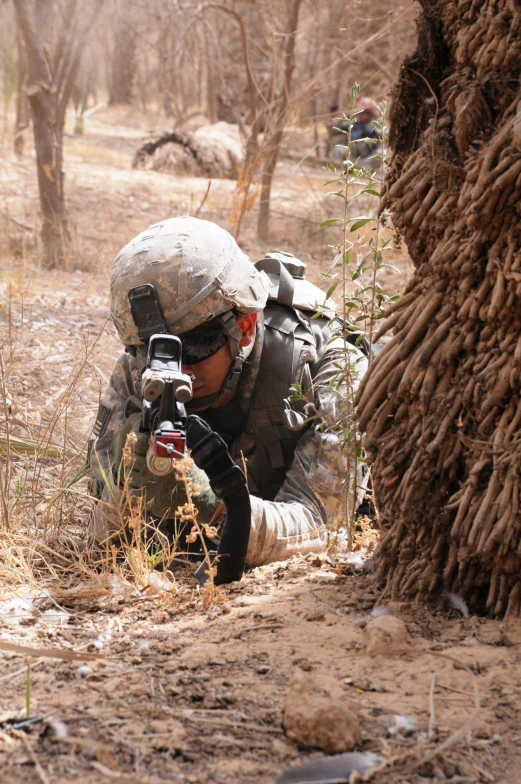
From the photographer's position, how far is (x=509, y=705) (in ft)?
4.87

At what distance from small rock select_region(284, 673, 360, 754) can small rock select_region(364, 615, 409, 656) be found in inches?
9.5

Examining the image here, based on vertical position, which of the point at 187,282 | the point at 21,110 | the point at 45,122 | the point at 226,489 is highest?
the point at 21,110

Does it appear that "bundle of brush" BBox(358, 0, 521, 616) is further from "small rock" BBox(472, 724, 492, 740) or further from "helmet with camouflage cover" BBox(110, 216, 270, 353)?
"helmet with camouflage cover" BBox(110, 216, 270, 353)

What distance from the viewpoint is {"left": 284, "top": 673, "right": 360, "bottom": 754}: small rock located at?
137 cm

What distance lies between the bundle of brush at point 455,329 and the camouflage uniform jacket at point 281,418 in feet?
2.57

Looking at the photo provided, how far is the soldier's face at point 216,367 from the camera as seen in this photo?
2.71m

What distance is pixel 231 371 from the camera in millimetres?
2816

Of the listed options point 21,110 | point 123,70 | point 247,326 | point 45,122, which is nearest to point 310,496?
point 247,326

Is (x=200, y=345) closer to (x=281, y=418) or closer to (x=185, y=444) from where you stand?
(x=281, y=418)

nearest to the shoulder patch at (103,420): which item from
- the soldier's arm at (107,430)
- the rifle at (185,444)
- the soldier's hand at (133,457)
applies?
the soldier's arm at (107,430)

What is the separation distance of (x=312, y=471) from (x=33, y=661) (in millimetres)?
1262

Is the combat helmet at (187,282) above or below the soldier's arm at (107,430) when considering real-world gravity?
above

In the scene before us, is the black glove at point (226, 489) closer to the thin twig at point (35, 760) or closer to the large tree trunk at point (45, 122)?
the thin twig at point (35, 760)

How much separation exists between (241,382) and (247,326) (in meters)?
0.24
